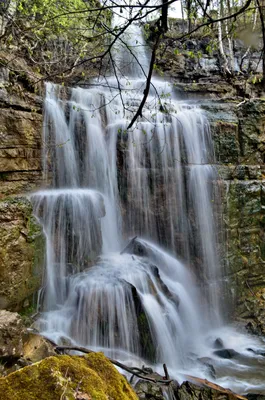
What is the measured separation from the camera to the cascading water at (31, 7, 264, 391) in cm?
574

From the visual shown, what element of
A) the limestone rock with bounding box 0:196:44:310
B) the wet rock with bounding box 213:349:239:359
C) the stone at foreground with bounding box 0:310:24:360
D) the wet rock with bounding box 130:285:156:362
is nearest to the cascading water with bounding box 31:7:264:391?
the wet rock with bounding box 130:285:156:362

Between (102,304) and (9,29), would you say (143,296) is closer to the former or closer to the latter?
(102,304)

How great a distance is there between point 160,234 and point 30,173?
3.76 metres

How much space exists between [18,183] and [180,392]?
4.97 m

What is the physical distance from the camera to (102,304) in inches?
225

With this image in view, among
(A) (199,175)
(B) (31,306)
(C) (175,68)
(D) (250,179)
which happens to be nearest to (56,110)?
(A) (199,175)

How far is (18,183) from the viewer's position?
677 cm

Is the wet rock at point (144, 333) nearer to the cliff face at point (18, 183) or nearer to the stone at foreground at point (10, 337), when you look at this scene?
the cliff face at point (18, 183)

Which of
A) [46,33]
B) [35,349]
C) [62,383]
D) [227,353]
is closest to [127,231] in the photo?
[227,353]

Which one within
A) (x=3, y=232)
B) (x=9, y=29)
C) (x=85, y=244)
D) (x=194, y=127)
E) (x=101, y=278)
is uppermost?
(x=9, y=29)

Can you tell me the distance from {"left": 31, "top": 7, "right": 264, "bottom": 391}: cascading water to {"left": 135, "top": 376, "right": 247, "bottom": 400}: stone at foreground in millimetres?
1030

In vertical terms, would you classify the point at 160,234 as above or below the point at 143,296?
above

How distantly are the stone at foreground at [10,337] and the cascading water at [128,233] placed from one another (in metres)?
1.59

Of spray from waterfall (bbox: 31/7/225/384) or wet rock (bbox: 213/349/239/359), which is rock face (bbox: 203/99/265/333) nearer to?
spray from waterfall (bbox: 31/7/225/384)
